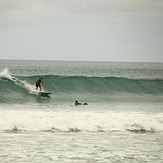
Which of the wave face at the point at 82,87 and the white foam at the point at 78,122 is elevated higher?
the wave face at the point at 82,87

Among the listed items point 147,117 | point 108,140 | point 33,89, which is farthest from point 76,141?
point 33,89

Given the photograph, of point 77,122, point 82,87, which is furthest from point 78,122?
point 82,87

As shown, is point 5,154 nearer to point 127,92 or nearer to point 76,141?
point 76,141

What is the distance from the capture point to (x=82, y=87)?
3319 cm

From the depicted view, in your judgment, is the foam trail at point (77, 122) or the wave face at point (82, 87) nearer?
the foam trail at point (77, 122)

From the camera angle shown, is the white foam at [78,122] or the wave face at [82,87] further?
the wave face at [82,87]

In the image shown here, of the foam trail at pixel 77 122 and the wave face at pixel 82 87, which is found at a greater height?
the wave face at pixel 82 87

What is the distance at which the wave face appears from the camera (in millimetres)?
28734

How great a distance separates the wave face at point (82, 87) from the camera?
2873 cm

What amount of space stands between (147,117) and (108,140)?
14.8ft

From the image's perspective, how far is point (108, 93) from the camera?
31.3 metres

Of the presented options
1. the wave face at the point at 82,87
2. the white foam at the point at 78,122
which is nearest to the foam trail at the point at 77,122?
the white foam at the point at 78,122

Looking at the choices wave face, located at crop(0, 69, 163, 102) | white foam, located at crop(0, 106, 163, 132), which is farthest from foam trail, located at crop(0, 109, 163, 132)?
wave face, located at crop(0, 69, 163, 102)

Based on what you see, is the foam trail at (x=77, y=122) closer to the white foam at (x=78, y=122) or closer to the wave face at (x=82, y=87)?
Result: the white foam at (x=78, y=122)
